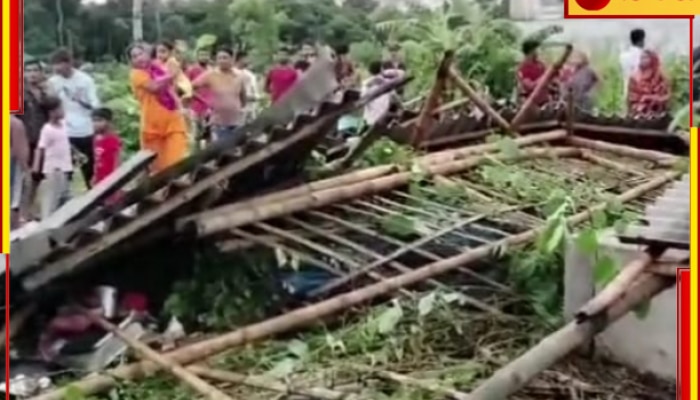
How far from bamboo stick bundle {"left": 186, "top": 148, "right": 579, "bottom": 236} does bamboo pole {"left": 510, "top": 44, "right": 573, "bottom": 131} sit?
7 centimetres

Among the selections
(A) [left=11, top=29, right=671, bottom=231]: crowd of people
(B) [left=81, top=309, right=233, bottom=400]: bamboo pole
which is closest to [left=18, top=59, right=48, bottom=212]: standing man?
(A) [left=11, top=29, right=671, bottom=231]: crowd of people

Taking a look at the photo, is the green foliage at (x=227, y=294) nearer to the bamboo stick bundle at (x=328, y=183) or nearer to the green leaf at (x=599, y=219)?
the bamboo stick bundle at (x=328, y=183)

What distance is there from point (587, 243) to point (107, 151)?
0.94m

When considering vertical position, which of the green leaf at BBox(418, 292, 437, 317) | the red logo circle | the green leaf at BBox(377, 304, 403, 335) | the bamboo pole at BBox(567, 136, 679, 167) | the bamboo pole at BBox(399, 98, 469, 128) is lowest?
the green leaf at BBox(377, 304, 403, 335)

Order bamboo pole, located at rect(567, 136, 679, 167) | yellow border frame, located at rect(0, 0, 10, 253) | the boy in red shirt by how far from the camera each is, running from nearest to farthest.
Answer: yellow border frame, located at rect(0, 0, 10, 253)
the boy in red shirt
bamboo pole, located at rect(567, 136, 679, 167)

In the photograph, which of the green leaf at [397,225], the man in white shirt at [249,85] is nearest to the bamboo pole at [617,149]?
the green leaf at [397,225]

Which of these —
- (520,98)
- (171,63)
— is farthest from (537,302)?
(171,63)

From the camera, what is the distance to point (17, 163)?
2.46m

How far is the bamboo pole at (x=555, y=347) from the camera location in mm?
2480

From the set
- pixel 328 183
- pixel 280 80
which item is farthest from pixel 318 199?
pixel 280 80

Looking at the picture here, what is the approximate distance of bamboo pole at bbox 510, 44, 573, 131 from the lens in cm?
256

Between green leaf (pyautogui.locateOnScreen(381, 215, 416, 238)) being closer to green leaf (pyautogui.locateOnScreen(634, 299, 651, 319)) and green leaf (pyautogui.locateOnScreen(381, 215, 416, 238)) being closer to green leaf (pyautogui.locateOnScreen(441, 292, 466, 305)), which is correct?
green leaf (pyautogui.locateOnScreen(441, 292, 466, 305))

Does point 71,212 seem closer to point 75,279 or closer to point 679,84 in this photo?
point 75,279

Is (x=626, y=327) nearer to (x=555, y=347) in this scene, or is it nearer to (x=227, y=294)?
(x=555, y=347)
